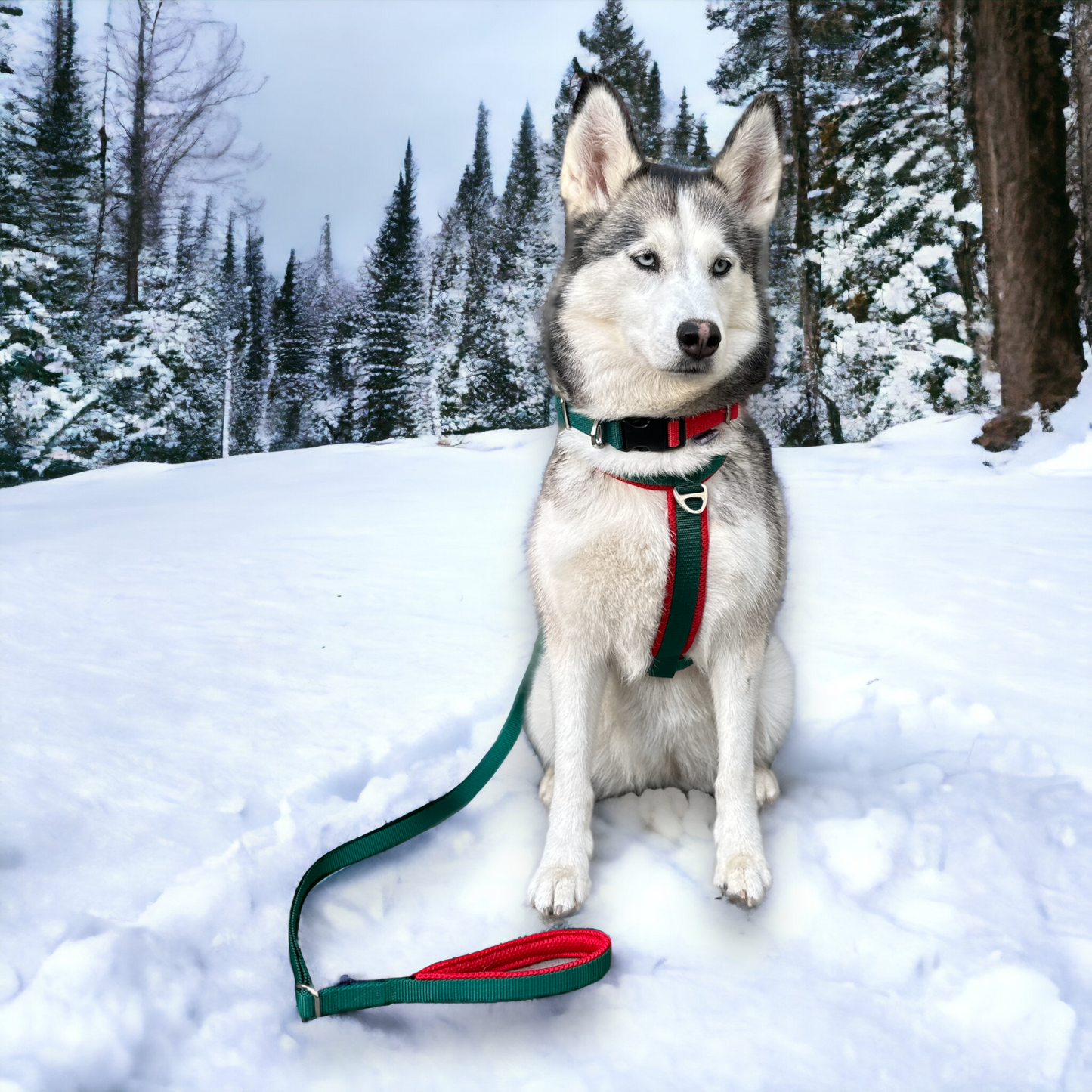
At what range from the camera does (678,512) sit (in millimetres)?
1716

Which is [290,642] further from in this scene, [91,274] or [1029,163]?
[91,274]

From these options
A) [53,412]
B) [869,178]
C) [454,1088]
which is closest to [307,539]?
[454,1088]

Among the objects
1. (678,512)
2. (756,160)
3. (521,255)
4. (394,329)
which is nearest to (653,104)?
(521,255)

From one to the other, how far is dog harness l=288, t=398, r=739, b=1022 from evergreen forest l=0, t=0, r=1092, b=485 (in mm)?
1956

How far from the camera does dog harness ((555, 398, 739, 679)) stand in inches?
67.0

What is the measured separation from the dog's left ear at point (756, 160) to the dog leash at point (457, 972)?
1.64m

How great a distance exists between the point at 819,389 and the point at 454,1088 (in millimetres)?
7385

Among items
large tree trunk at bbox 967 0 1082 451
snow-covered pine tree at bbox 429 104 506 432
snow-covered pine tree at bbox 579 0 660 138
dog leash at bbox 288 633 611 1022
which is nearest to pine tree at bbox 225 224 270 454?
snow-covered pine tree at bbox 429 104 506 432

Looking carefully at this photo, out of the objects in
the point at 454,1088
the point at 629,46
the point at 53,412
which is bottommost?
the point at 454,1088

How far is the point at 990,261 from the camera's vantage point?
5895 millimetres

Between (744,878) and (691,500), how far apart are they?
77 centimetres

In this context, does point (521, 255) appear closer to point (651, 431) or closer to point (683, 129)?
point (683, 129)

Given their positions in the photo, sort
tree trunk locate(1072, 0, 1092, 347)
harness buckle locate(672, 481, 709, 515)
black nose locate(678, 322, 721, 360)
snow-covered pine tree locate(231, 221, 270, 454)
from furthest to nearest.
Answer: snow-covered pine tree locate(231, 221, 270, 454), tree trunk locate(1072, 0, 1092, 347), harness buckle locate(672, 481, 709, 515), black nose locate(678, 322, 721, 360)

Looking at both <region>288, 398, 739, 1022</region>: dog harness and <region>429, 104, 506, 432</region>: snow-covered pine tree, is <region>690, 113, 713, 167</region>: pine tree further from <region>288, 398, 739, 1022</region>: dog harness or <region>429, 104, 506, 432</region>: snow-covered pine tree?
<region>288, 398, 739, 1022</region>: dog harness
